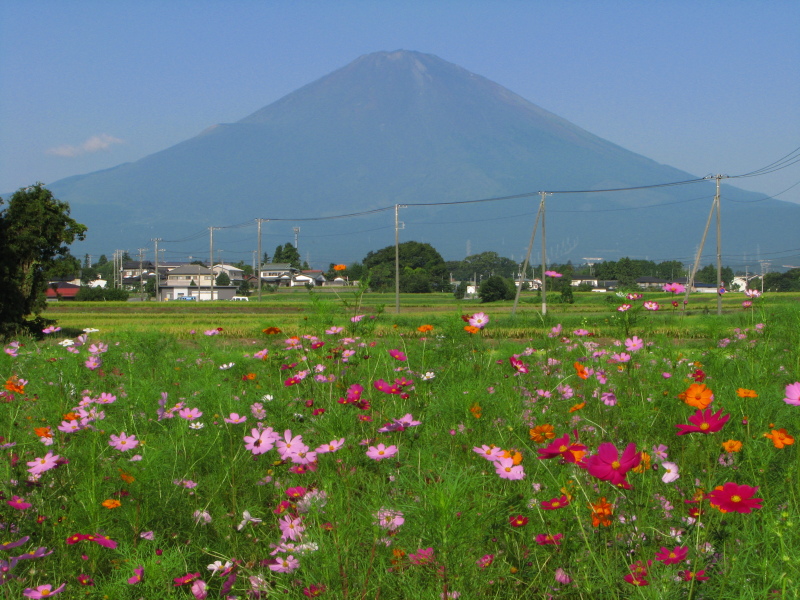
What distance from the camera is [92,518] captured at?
225 centimetres

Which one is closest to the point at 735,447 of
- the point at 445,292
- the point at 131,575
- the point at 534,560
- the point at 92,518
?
the point at 534,560

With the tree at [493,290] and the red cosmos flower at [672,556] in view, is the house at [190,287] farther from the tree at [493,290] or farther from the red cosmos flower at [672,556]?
the red cosmos flower at [672,556]

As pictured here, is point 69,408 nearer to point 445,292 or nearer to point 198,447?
point 198,447

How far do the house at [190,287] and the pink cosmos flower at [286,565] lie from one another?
91.2 m

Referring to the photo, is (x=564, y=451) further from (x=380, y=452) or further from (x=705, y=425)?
(x=380, y=452)

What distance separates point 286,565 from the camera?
182 centimetres

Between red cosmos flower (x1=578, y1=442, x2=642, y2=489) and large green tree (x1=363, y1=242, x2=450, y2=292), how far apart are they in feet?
255

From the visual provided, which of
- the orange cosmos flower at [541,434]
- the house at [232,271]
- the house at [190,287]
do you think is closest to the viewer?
the orange cosmos flower at [541,434]

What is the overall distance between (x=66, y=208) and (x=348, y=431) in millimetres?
17404

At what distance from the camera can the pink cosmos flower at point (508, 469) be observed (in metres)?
1.96

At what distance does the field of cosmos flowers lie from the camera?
1766 millimetres

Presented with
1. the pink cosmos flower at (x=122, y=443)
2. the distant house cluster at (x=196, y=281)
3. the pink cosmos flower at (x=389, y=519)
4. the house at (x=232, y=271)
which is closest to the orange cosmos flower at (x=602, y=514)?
the pink cosmos flower at (x=389, y=519)

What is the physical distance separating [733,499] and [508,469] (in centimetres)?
66

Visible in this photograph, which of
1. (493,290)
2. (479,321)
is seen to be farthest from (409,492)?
(493,290)
